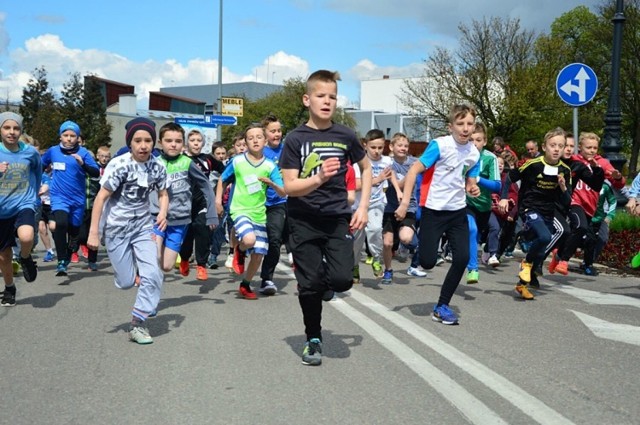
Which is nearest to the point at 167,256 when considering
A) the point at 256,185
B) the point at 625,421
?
the point at 256,185

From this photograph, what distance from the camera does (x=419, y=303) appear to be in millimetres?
8453

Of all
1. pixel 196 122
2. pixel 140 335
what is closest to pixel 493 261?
pixel 140 335

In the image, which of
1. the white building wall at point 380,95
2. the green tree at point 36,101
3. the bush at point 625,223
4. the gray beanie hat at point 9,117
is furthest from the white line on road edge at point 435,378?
the white building wall at point 380,95

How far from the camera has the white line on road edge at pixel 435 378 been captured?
14.0 feet

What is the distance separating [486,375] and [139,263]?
3.16m

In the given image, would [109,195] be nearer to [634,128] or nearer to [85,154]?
[85,154]

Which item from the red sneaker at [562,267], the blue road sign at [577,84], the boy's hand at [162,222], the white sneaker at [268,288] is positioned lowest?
the white sneaker at [268,288]

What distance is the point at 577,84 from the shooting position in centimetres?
1401

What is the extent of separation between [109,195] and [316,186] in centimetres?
233

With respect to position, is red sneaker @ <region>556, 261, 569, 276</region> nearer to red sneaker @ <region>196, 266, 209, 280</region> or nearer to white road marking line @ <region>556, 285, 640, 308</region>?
white road marking line @ <region>556, 285, 640, 308</region>

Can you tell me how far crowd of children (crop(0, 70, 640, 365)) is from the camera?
572 cm

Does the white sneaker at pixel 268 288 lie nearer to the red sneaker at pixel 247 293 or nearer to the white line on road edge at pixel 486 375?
the red sneaker at pixel 247 293

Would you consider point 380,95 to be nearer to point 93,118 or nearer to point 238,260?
point 93,118

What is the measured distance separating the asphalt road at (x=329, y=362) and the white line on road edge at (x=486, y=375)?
0.04 ft
